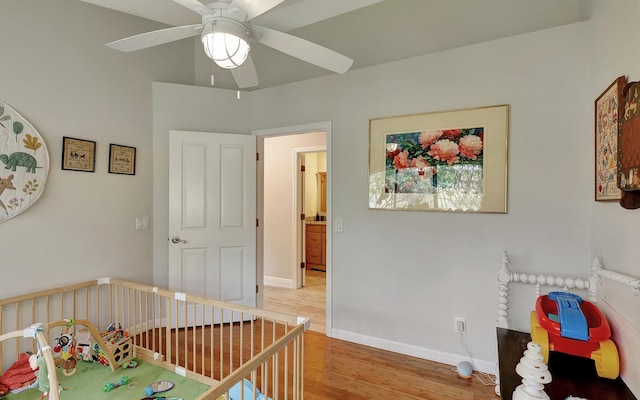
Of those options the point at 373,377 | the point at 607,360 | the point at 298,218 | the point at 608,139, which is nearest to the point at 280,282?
the point at 298,218

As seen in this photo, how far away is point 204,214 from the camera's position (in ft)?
10.3

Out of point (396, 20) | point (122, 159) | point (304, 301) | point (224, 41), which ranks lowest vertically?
point (304, 301)

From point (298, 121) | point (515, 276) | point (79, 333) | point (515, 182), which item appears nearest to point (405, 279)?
point (515, 276)

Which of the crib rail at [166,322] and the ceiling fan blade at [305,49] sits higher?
the ceiling fan blade at [305,49]

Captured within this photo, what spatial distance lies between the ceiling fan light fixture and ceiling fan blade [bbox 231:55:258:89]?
0.33 m

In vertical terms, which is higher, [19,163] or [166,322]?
[19,163]

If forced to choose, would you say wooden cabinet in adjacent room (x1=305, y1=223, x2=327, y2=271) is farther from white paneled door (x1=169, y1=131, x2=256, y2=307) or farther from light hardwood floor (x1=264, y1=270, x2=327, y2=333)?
white paneled door (x1=169, y1=131, x2=256, y2=307)

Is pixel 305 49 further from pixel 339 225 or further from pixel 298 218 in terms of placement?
pixel 298 218

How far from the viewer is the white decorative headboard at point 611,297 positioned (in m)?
1.25

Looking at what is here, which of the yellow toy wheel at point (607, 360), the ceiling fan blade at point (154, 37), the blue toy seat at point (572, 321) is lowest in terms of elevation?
the yellow toy wheel at point (607, 360)

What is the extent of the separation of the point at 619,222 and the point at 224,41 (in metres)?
2.06

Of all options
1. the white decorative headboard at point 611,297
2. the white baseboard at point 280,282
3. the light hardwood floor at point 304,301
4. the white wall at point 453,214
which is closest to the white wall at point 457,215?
the white wall at point 453,214

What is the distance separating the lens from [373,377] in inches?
90.6

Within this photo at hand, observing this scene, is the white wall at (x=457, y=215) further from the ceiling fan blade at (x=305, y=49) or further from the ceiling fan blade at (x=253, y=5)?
the ceiling fan blade at (x=253, y=5)
